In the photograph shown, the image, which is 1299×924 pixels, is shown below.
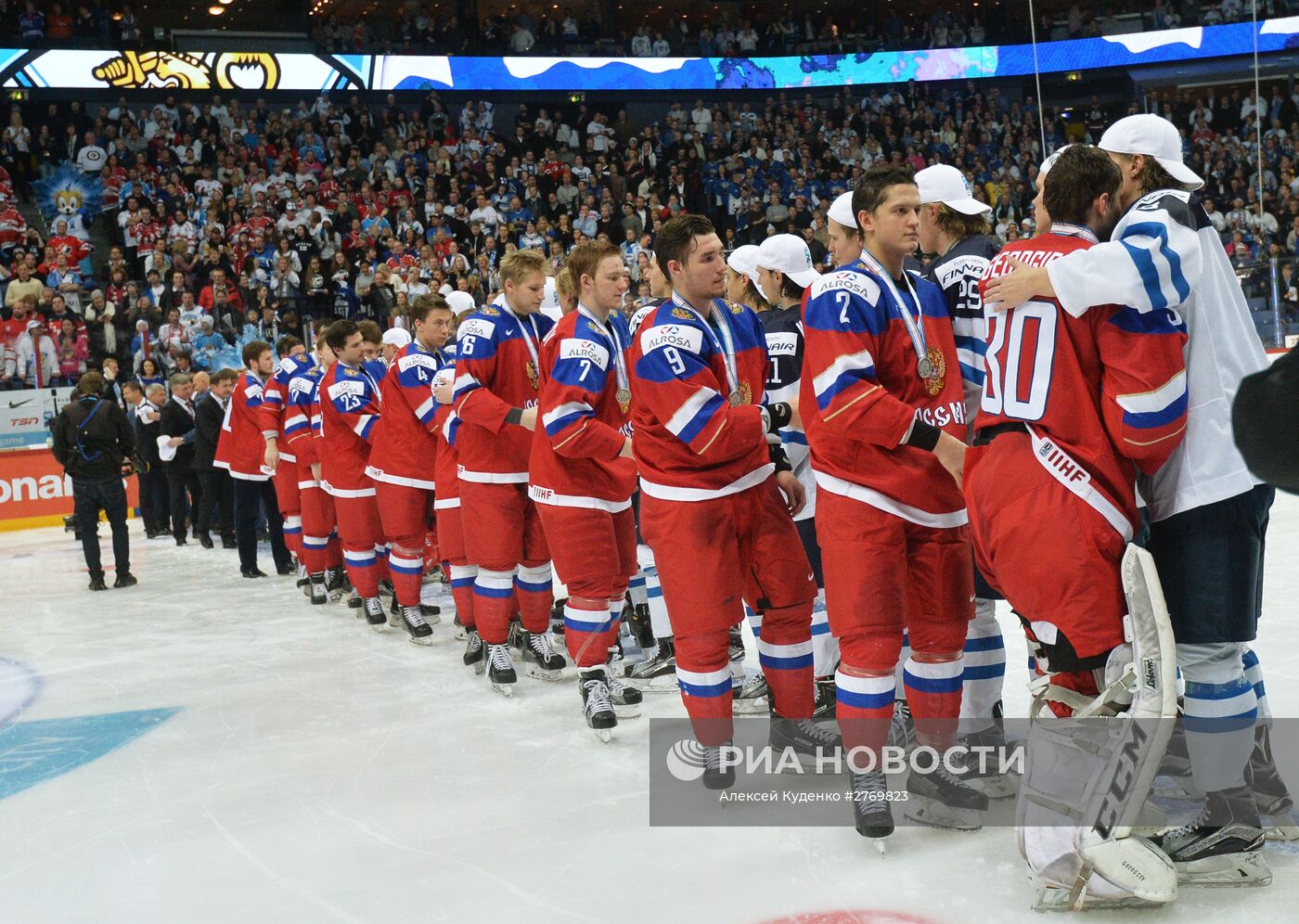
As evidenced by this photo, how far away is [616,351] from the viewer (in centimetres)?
455

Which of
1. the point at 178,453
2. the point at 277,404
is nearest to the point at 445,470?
the point at 277,404

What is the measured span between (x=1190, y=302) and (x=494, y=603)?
135 inches

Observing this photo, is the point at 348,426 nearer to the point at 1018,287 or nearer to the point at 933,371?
the point at 933,371

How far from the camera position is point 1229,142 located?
81.2 ft

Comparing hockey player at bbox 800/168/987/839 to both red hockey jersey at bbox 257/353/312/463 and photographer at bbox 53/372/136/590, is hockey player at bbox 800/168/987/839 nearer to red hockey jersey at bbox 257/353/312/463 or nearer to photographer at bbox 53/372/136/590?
red hockey jersey at bbox 257/353/312/463

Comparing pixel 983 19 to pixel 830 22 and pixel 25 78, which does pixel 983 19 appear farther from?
pixel 25 78

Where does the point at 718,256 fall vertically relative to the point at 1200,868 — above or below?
above

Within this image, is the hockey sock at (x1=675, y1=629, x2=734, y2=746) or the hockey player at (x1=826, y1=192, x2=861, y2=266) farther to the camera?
the hockey player at (x1=826, y1=192, x2=861, y2=266)

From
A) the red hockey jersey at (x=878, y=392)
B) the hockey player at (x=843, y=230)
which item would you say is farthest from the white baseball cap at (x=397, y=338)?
the red hockey jersey at (x=878, y=392)

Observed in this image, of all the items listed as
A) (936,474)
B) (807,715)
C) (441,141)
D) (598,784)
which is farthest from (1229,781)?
(441,141)

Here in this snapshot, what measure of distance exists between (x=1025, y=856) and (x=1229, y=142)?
25.8m

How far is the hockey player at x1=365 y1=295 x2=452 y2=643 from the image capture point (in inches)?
252

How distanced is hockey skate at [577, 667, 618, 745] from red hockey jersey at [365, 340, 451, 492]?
7.45 feet

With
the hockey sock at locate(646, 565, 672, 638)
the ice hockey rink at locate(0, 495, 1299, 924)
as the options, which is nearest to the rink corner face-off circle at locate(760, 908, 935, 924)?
the ice hockey rink at locate(0, 495, 1299, 924)
